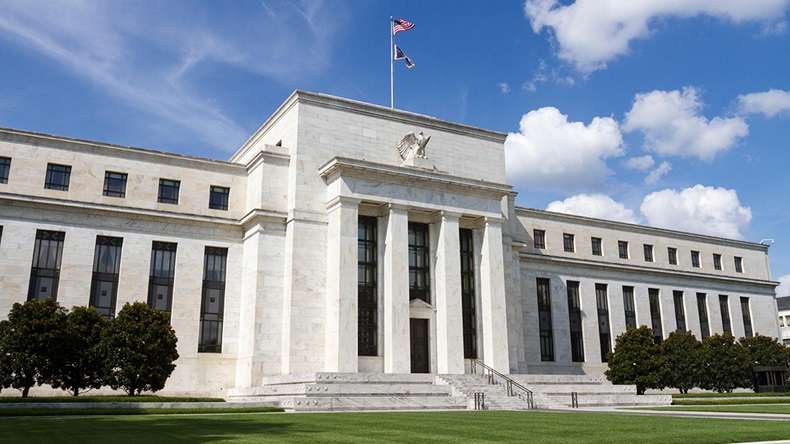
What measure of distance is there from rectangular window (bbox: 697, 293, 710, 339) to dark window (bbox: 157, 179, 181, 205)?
50428 mm

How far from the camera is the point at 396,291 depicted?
1640 inches

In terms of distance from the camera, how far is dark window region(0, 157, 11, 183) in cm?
3973

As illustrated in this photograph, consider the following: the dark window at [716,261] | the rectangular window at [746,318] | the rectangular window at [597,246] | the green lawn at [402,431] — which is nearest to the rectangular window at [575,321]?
the rectangular window at [597,246]

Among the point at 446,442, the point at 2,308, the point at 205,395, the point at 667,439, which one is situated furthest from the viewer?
the point at 205,395

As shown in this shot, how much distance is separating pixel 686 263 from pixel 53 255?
56.8 m

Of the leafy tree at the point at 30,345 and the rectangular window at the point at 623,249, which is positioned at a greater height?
the rectangular window at the point at 623,249

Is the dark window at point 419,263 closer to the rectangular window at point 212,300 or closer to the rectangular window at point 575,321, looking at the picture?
the rectangular window at point 212,300

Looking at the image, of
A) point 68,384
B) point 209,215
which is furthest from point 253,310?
point 68,384

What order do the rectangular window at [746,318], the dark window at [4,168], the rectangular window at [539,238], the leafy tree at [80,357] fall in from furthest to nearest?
the rectangular window at [746,318]
the rectangular window at [539,238]
the dark window at [4,168]
the leafy tree at [80,357]

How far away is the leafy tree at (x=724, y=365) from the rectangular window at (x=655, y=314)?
21.3 ft

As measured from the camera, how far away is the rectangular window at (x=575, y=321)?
Result: 56406 mm

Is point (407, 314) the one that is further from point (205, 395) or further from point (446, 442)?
point (446, 442)

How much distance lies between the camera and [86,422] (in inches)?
845

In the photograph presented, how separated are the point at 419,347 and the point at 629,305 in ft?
86.4
